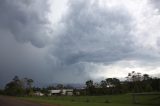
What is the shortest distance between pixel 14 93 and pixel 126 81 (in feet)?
194

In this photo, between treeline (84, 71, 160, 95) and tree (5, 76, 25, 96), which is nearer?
treeline (84, 71, 160, 95)

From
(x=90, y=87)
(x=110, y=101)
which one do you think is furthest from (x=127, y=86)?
(x=110, y=101)

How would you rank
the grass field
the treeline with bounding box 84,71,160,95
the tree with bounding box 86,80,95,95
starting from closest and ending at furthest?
the grass field < the treeline with bounding box 84,71,160,95 < the tree with bounding box 86,80,95,95

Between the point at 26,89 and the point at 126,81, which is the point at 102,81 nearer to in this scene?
the point at 126,81

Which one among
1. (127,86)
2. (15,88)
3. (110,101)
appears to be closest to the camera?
(110,101)

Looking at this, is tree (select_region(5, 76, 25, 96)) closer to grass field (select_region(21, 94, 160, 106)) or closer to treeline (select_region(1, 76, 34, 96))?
treeline (select_region(1, 76, 34, 96))

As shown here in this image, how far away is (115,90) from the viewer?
98938 mm

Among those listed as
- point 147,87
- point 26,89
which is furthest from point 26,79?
point 147,87

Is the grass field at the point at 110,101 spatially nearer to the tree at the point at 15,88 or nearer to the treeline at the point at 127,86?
the treeline at the point at 127,86

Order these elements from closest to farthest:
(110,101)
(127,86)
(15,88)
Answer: (110,101) → (127,86) → (15,88)

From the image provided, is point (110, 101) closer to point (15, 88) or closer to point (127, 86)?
point (127, 86)

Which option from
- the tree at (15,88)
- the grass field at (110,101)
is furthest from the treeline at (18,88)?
the grass field at (110,101)

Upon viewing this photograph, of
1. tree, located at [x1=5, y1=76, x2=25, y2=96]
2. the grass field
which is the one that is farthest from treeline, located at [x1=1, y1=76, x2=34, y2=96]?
the grass field

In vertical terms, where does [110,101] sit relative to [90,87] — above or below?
below
